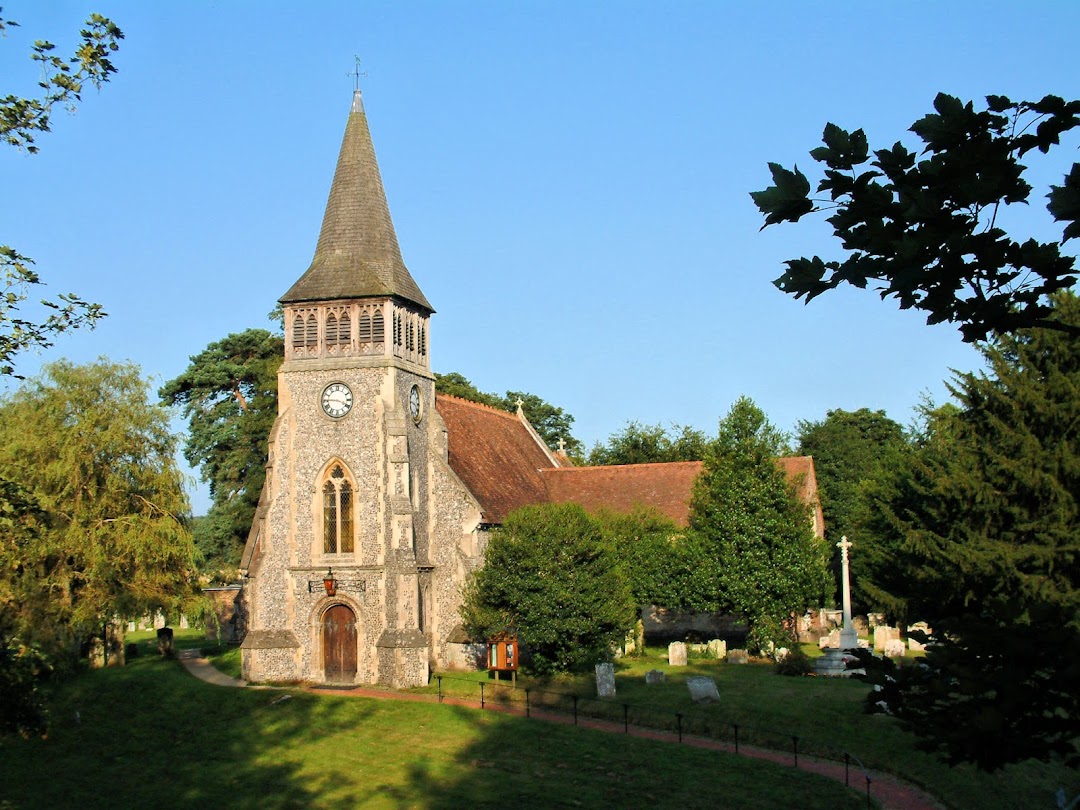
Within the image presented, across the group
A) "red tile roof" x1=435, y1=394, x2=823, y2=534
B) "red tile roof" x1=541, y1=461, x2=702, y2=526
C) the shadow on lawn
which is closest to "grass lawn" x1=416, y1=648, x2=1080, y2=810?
the shadow on lawn

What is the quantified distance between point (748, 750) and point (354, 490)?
628 inches

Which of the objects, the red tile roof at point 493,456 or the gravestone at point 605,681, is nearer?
the gravestone at point 605,681

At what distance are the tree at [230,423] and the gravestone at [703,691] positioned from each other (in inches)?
1178

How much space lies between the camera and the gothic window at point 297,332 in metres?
36.7

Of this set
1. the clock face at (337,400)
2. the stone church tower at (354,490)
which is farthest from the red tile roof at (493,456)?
the clock face at (337,400)

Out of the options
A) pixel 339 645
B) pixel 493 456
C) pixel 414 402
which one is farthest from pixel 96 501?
pixel 493 456

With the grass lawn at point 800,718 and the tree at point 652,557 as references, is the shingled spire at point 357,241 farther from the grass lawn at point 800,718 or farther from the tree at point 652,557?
the grass lawn at point 800,718

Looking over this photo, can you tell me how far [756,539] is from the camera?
37938 millimetres

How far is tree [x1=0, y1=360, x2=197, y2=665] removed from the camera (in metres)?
34.6

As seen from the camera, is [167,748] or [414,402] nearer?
[167,748]

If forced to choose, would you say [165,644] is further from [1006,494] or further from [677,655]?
[1006,494]

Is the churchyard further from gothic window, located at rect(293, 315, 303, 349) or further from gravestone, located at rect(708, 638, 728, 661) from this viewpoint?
gothic window, located at rect(293, 315, 303, 349)

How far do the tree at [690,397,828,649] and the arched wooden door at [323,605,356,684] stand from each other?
1202cm

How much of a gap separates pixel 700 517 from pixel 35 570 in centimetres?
2214
